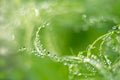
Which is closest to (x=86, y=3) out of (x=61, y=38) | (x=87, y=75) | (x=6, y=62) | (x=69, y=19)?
(x=69, y=19)

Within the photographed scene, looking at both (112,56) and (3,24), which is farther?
(3,24)

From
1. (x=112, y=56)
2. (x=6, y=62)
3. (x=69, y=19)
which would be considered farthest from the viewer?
(x=69, y=19)

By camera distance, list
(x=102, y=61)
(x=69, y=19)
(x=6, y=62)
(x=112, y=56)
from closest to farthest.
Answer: (x=102, y=61), (x=112, y=56), (x=6, y=62), (x=69, y=19)

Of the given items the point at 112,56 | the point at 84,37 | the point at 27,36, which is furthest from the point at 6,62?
the point at 112,56

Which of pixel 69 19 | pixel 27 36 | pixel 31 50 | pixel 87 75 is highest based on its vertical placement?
pixel 69 19

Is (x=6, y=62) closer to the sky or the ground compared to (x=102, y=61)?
closer to the sky

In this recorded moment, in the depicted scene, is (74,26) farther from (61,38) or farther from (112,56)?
(112,56)

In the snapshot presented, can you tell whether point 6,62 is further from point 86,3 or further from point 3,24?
point 86,3
